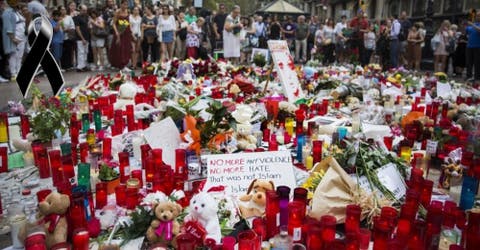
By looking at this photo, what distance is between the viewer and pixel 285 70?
5410 millimetres

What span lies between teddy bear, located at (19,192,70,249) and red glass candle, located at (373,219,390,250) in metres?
1.51

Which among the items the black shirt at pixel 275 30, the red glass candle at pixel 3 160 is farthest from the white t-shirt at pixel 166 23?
the red glass candle at pixel 3 160

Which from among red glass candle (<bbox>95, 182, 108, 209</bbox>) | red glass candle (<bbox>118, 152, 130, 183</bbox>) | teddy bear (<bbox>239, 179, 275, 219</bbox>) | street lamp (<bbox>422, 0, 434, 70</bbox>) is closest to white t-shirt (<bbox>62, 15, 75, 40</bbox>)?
red glass candle (<bbox>118, 152, 130, 183</bbox>)

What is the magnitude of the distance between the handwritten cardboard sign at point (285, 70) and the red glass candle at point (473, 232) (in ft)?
11.0

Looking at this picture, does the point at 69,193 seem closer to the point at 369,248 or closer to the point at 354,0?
the point at 369,248

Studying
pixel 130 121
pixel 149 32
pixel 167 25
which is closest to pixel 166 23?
pixel 167 25

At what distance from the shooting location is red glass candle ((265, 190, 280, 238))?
86.4 inches

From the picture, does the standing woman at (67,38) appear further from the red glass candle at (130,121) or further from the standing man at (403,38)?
the standing man at (403,38)

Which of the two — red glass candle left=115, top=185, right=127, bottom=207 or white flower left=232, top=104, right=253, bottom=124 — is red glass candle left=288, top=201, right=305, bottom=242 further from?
white flower left=232, top=104, right=253, bottom=124

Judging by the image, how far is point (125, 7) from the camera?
32.3 ft

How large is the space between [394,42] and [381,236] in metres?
10.5

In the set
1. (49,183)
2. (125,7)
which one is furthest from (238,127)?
(125,7)

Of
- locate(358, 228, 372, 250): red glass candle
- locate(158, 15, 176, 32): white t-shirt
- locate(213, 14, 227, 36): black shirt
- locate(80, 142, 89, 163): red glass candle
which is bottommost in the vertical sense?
locate(358, 228, 372, 250): red glass candle

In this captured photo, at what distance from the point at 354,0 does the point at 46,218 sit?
104 feet
